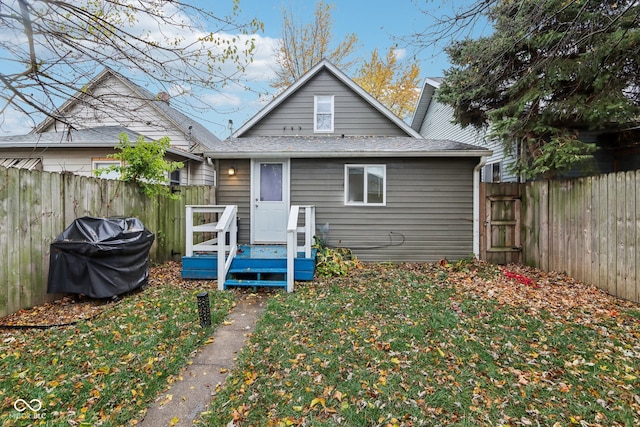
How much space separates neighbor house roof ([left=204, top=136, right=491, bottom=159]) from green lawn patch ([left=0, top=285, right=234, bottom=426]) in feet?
13.6

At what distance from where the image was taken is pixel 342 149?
25.0 ft

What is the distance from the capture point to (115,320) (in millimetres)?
3963

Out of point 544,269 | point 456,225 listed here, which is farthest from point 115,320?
point 544,269

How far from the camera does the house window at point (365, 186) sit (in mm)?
7902

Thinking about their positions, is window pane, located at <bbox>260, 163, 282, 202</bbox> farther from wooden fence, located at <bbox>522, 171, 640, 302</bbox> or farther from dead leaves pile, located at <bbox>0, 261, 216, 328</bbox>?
wooden fence, located at <bbox>522, 171, 640, 302</bbox>

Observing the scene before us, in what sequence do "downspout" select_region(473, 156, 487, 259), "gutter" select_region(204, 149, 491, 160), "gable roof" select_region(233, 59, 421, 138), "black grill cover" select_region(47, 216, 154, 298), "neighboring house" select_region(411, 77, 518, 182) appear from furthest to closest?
"neighboring house" select_region(411, 77, 518, 182), "gable roof" select_region(233, 59, 421, 138), "downspout" select_region(473, 156, 487, 259), "gutter" select_region(204, 149, 491, 160), "black grill cover" select_region(47, 216, 154, 298)

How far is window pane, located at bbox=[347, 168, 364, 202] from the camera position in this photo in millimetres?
7940

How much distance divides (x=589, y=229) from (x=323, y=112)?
22.4 ft

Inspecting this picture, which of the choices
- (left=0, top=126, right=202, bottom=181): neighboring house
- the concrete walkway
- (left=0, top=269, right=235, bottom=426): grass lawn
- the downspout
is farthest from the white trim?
the downspout

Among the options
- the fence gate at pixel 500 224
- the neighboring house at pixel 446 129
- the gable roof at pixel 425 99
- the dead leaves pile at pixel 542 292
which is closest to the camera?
the dead leaves pile at pixel 542 292

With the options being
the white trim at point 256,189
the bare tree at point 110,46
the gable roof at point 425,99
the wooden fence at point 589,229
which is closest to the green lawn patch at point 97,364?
the bare tree at point 110,46

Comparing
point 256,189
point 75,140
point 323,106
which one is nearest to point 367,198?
point 256,189

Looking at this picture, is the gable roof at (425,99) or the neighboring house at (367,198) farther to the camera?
the gable roof at (425,99)

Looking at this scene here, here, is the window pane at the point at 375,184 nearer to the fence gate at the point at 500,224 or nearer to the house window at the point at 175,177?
the fence gate at the point at 500,224
